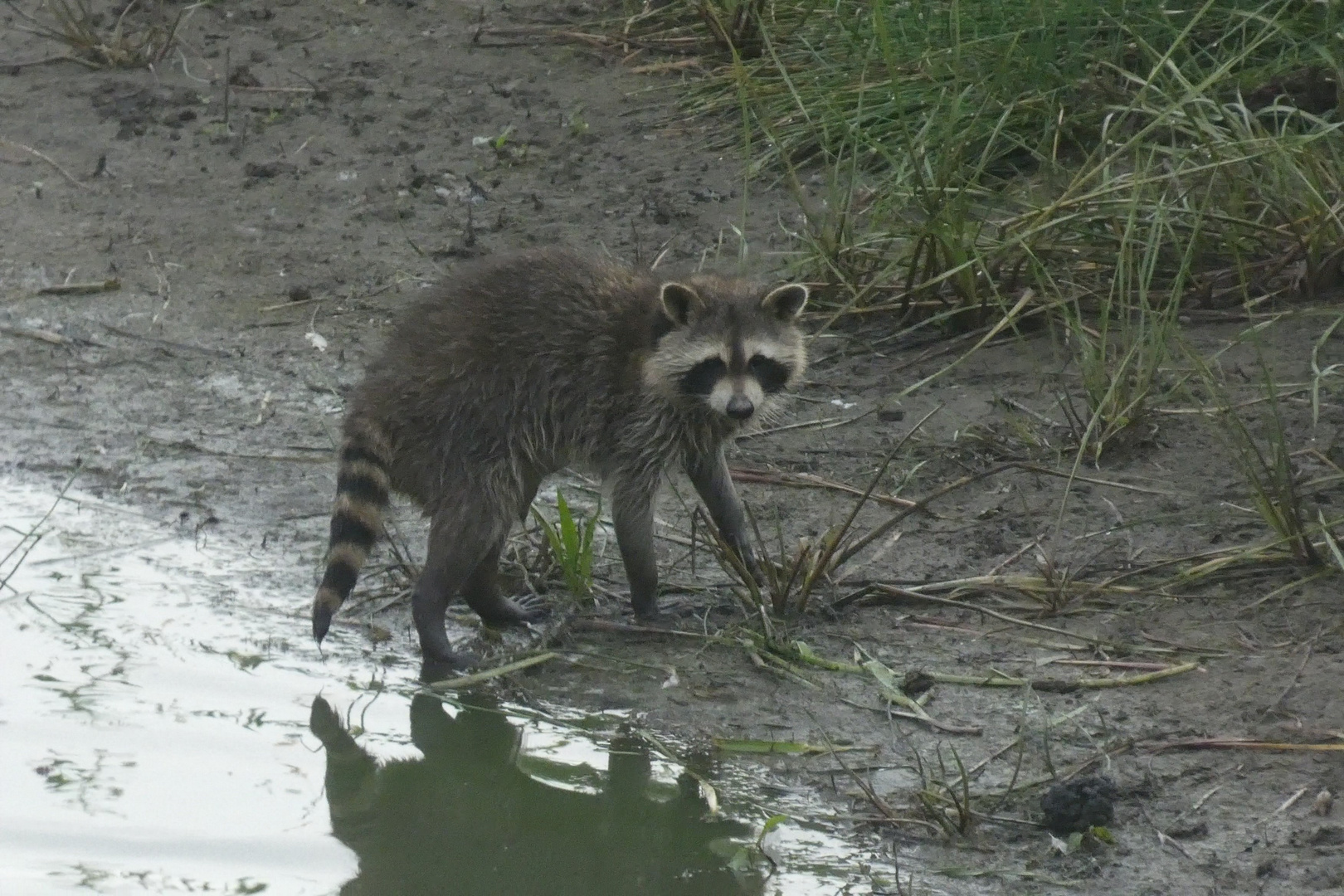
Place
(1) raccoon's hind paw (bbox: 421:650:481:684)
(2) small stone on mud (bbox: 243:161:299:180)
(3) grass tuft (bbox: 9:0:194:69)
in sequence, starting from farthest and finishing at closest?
(3) grass tuft (bbox: 9:0:194:69), (2) small stone on mud (bbox: 243:161:299:180), (1) raccoon's hind paw (bbox: 421:650:481:684)

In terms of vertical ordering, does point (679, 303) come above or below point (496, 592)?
above

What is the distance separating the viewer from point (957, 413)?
22.0 ft

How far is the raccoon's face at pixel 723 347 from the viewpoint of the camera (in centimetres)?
564

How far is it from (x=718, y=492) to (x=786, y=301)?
65cm

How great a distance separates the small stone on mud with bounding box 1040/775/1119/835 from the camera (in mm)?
4086

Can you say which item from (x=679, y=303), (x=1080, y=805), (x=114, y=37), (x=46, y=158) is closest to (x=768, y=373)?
(x=679, y=303)

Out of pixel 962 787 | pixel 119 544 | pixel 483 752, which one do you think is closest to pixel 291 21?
pixel 119 544

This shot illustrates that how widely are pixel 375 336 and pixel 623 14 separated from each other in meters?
3.31

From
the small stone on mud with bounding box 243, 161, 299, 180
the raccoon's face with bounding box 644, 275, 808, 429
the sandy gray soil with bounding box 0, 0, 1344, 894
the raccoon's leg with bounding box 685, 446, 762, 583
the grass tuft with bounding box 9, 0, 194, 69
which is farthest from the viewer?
the grass tuft with bounding box 9, 0, 194, 69

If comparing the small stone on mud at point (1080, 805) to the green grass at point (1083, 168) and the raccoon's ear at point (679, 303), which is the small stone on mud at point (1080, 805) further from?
the raccoon's ear at point (679, 303)

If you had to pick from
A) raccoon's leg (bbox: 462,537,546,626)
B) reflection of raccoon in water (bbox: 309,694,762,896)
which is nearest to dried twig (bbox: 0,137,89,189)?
raccoon's leg (bbox: 462,537,546,626)

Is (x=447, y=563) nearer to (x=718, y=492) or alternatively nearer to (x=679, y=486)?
(x=718, y=492)

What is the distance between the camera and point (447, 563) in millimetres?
5352

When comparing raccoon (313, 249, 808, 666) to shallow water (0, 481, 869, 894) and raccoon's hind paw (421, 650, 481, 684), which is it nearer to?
raccoon's hind paw (421, 650, 481, 684)
